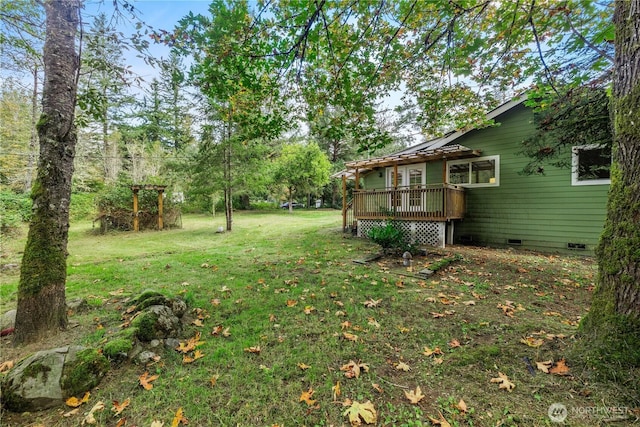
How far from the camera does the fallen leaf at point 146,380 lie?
2.32 m

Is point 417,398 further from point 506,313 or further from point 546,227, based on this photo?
point 546,227

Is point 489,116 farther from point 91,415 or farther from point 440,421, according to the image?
point 91,415

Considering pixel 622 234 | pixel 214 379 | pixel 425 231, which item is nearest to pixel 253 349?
pixel 214 379

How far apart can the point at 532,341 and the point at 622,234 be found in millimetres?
1403

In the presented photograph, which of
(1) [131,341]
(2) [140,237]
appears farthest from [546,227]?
(2) [140,237]

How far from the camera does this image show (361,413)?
6.49 ft

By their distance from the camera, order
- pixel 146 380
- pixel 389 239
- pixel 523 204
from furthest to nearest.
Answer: pixel 523 204 → pixel 389 239 → pixel 146 380

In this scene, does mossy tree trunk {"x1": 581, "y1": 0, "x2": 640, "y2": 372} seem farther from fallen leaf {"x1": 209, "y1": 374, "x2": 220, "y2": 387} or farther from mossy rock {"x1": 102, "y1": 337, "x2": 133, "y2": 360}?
mossy rock {"x1": 102, "y1": 337, "x2": 133, "y2": 360}

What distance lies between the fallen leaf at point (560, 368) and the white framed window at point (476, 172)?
8.40 metres

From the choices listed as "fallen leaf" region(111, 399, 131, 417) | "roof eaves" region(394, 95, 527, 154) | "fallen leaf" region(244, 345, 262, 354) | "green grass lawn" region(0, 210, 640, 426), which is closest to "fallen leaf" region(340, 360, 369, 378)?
"green grass lawn" region(0, 210, 640, 426)

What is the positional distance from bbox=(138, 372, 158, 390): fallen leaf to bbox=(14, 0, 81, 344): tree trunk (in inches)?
59.5

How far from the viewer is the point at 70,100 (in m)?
2.96

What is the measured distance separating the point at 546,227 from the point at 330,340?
29.8 feet

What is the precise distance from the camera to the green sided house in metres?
7.74
